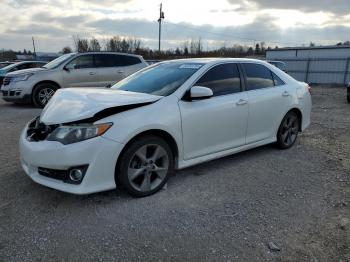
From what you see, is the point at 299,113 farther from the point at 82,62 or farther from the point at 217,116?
the point at 82,62

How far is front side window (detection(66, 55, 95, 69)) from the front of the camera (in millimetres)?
11109

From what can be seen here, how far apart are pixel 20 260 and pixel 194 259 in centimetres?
143

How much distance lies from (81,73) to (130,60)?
1845 millimetres

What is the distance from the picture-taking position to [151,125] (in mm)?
Result: 3916

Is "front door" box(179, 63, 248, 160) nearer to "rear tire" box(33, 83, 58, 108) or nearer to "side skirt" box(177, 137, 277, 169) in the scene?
"side skirt" box(177, 137, 277, 169)

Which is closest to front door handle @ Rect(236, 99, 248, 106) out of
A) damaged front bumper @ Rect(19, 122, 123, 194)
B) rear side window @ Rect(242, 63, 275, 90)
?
rear side window @ Rect(242, 63, 275, 90)

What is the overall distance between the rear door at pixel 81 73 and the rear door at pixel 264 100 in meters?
6.94

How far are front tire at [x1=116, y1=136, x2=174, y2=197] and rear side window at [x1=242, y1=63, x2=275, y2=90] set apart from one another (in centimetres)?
188

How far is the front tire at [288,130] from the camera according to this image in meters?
5.93

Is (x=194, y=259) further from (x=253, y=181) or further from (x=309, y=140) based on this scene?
(x=309, y=140)

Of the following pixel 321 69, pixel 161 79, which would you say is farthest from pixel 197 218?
pixel 321 69

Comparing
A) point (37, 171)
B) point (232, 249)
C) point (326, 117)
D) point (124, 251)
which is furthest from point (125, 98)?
Answer: point (326, 117)

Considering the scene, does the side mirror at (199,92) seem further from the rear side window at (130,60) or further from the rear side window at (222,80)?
the rear side window at (130,60)

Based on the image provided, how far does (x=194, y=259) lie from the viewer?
2.94 meters
